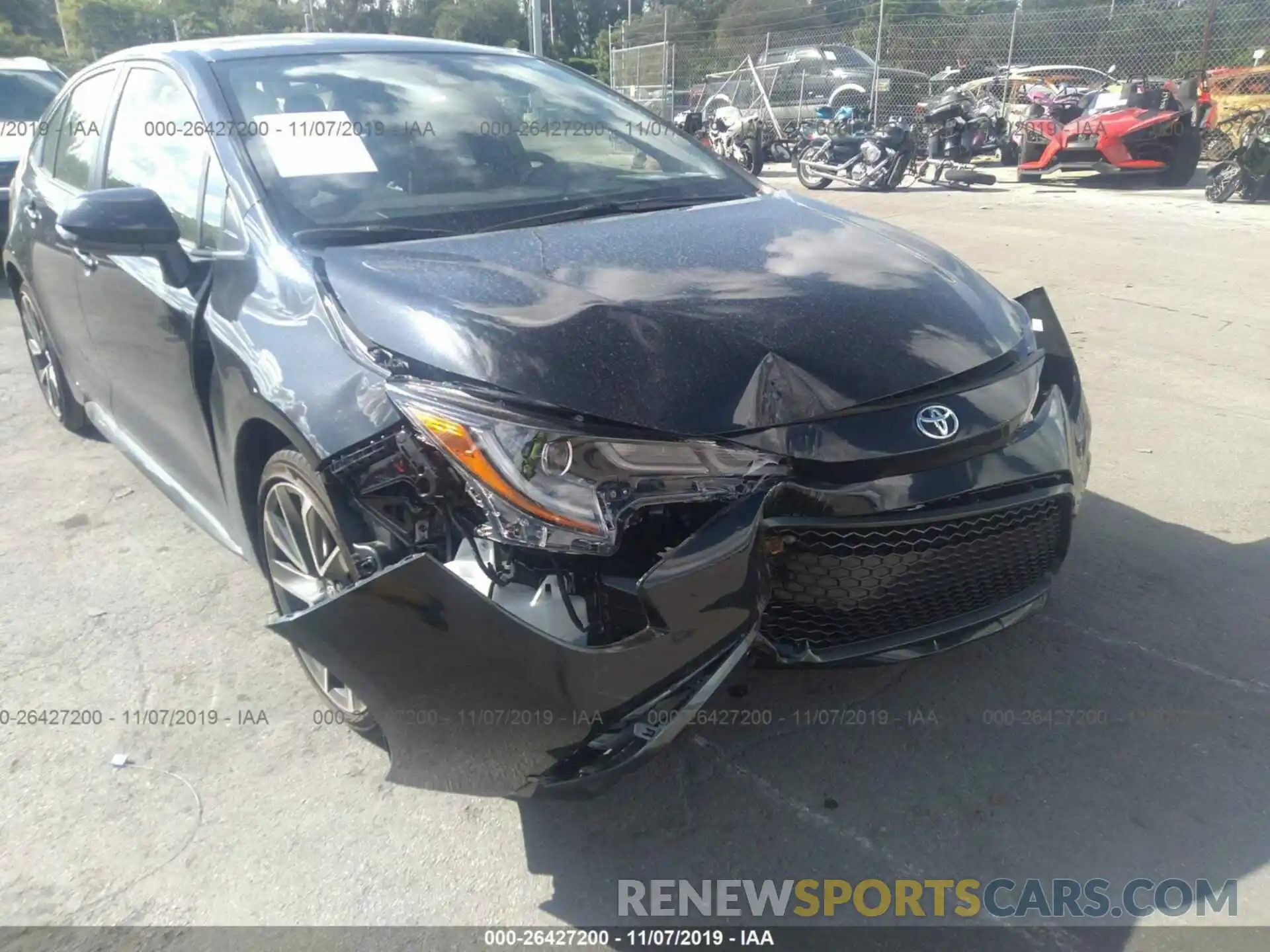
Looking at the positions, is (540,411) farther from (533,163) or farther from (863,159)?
(863,159)

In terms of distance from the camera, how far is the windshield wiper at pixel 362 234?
2473 mm

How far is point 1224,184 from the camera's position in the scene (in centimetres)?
1165

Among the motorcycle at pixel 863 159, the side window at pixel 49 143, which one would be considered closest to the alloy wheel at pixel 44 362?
the side window at pixel 49 143

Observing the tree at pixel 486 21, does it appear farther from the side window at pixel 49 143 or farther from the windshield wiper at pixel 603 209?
the windshield wiper at pixel 603 209

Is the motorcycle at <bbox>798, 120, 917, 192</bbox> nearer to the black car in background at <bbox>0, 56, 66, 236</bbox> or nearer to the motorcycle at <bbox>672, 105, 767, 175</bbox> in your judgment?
the motorcycle at <bbox>672, 105, 767, 175</bbox>

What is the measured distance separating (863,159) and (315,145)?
40.4 ft

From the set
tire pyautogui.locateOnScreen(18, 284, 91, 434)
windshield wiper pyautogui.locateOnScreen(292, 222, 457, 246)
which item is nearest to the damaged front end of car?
windshield wiper pyautogui.locateOnScreen(292, 222, 457, 246)

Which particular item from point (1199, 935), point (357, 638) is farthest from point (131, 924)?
point (1199, 935)

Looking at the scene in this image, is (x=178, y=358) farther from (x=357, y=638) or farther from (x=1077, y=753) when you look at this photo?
(x=1077, y=753)

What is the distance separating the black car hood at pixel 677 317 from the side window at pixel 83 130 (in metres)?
1.84

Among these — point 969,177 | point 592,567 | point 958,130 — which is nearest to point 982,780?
point 592,567

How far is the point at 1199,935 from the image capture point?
2018 mm

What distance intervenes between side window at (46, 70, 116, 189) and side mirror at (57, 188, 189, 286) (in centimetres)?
111

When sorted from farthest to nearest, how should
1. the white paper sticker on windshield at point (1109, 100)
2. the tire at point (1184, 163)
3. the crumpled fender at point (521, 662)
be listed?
the white paper sticker on windshield at point (1109, 100)
the tire at point (1184, 163)
the crumpled fender at point (521, 662)
